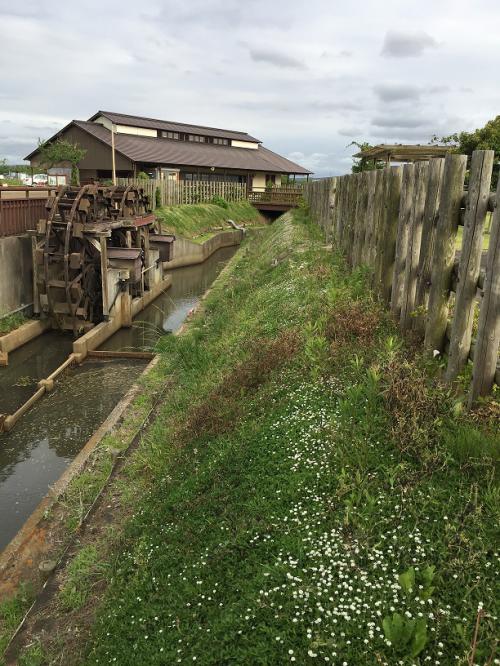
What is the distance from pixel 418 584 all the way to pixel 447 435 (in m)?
1.06

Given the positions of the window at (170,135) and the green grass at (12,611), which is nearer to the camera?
the green grass at (12,611)

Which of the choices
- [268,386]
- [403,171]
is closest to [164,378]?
[268,386]

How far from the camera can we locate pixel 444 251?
4.24 m

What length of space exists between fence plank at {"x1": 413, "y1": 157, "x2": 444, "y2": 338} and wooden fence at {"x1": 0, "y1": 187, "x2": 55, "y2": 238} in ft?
41.4

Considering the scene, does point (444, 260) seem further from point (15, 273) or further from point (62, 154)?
point (62, 154)

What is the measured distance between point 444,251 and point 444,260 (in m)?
0.07

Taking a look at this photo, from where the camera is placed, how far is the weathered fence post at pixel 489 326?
3.38 metres

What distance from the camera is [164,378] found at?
9133 mm

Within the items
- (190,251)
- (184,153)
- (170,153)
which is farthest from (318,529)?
(184,153)

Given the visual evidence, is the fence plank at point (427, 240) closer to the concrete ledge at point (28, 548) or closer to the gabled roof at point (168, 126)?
the concrete ledge at point (28, 548)

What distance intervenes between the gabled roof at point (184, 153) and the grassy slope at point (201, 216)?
4253 mm

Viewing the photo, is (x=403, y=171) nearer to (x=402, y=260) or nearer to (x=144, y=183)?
(x=402, y=260)

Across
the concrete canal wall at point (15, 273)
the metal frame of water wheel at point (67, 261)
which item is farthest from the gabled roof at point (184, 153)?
the concrete canal wall at point (15, 273)

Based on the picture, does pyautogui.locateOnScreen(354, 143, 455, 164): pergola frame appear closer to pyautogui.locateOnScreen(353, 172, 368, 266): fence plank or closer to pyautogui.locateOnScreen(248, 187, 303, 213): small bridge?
pyautogui.locateOnScreen(353, 172, 368, 266): fence plank
